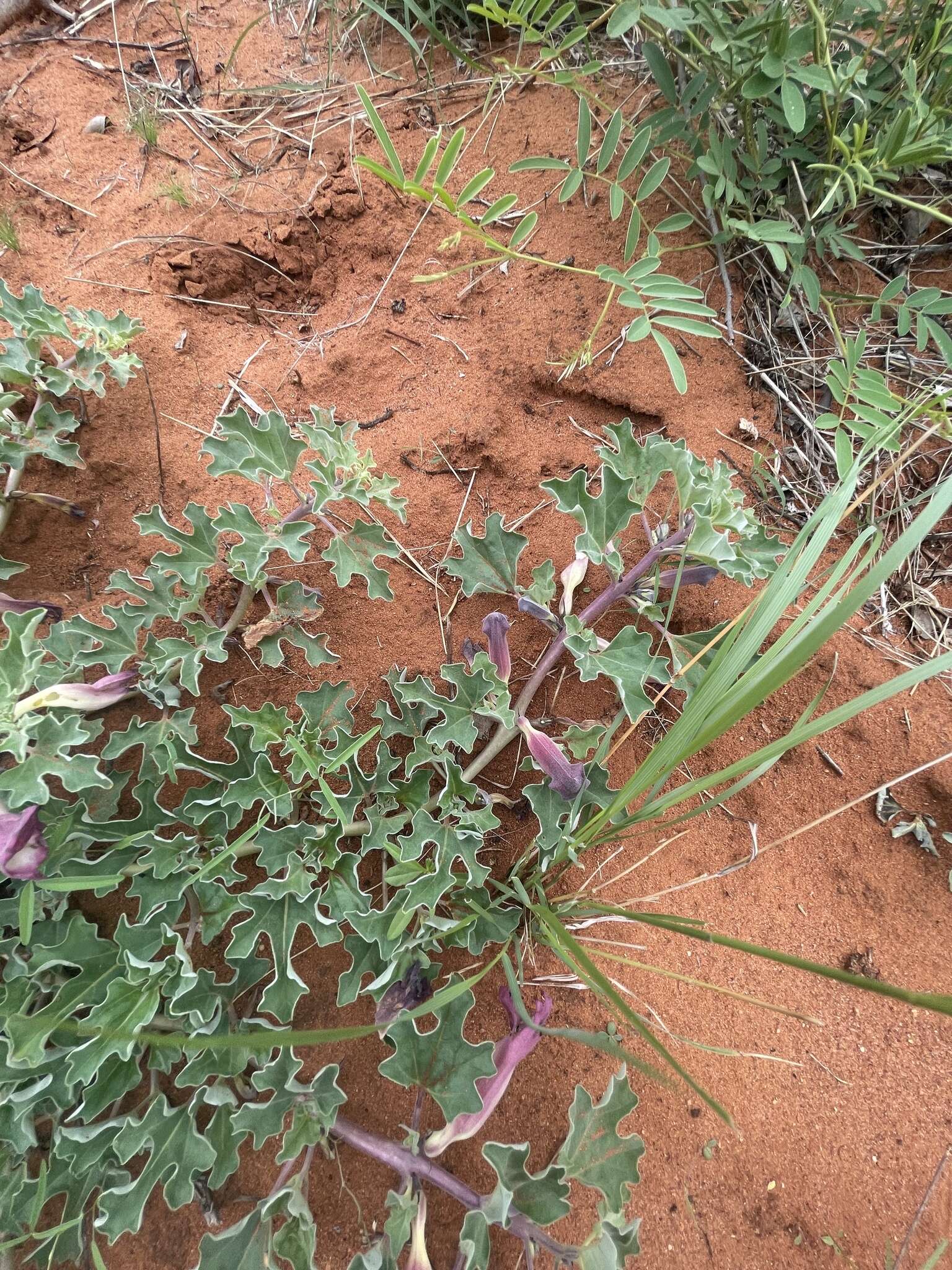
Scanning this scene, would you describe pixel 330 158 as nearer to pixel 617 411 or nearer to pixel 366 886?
pixel 617 411

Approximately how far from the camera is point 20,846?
1680 millimetres

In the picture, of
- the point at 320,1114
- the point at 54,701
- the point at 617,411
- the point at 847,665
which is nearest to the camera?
the point at 320,1114

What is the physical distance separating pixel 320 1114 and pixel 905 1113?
141cm

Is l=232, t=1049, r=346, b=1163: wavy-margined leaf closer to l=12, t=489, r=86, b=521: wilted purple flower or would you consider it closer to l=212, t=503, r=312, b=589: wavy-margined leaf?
l=212, t=503, r=312, b=589: wavy-margined leaf

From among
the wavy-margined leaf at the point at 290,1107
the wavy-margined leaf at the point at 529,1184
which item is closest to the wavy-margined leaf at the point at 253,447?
the wavy-margined leaf at the point at 290,1107

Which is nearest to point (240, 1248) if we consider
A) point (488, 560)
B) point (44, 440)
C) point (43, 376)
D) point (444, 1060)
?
point (444, 1060)

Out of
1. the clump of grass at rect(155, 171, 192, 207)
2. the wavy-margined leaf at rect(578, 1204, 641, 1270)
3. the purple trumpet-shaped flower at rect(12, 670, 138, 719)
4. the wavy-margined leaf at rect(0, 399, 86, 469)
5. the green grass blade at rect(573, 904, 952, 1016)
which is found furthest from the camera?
the clump of grass at rect(155, 171, 192, 207)

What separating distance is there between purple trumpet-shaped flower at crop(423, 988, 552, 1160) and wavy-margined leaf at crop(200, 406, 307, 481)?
147 cm

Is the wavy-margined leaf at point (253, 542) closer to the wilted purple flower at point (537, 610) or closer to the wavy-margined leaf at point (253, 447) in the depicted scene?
the wavy-margined leaf at point (253, 447)

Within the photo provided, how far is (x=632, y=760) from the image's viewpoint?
2.10m

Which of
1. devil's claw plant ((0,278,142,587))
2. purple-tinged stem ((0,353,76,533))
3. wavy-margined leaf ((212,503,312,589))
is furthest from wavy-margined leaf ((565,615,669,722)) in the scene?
purple-tinged stem ((0,353,76,533))

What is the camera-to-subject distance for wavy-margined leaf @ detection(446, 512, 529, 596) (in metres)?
1.97

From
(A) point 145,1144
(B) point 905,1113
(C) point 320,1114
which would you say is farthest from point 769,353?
(A) point 145,1144

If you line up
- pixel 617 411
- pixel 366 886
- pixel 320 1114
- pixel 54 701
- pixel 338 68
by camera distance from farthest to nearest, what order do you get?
pixel 338 68, pixel 617 411, pixel 366 886, pixel 54 701, pixel 320 1114
